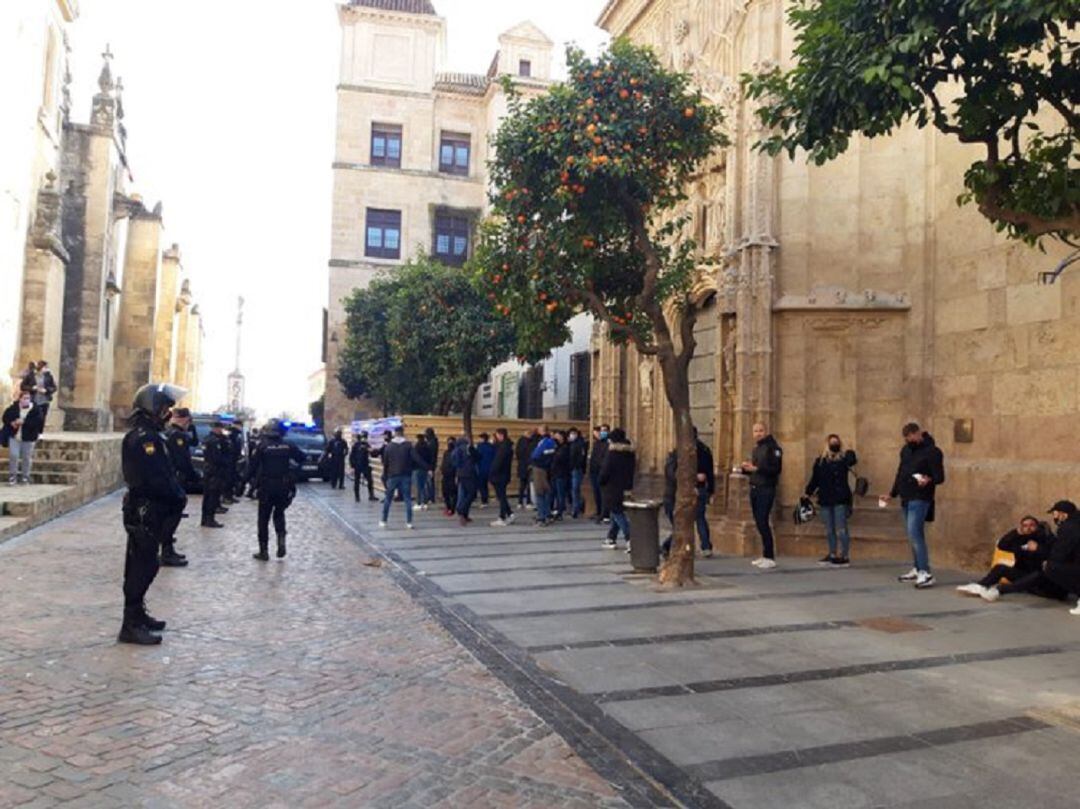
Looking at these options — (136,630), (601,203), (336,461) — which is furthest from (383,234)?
(136,630)

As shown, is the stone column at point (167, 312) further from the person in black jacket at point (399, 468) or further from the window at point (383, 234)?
the person in black jacket at point (399, 468)

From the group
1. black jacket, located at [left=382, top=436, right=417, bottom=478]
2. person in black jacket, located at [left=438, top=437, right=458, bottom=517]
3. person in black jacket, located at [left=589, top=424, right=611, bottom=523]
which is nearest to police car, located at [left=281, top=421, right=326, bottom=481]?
person in black jacket, located at [left=438, top=437, right=458, bottom=517]

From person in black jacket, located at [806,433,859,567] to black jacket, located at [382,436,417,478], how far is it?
662 cm

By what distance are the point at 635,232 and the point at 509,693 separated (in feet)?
19.5

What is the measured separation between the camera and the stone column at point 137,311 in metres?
31.4

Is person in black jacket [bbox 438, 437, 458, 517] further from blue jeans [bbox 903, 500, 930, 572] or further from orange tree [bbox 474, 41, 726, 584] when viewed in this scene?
blue jeans [bbox 903, 500, 930, 572]

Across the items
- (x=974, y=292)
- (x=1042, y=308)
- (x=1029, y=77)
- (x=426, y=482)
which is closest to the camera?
(x=1029, y=77)

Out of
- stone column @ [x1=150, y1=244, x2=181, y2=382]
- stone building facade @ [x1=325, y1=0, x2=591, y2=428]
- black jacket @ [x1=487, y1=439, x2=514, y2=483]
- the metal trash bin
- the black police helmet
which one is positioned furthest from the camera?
stone column @ [x1=150, y1=244, x2=181, y2=382]

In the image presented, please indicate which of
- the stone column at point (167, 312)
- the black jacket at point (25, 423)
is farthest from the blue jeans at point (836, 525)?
the stone column at point (167, 312)

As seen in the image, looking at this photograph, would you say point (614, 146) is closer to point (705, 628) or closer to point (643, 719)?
point (705, 628)

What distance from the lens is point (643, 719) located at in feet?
15.4

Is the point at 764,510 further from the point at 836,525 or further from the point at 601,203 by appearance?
the point at 601,203

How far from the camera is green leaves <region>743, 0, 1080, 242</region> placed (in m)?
4.95

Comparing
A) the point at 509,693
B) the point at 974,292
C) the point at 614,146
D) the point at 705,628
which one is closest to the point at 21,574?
the point at 509,693
